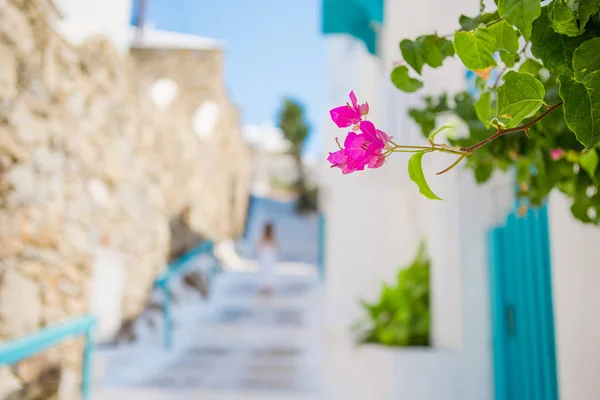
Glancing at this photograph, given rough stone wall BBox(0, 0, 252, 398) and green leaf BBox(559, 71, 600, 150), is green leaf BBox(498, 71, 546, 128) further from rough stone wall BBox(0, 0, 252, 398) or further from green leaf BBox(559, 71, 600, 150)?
rough stone wall BBox(0, 0, 252, 398)

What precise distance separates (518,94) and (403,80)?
10.9 inches

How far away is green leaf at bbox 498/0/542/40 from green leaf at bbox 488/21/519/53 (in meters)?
0.10

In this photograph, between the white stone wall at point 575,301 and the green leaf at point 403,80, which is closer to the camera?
the green leaf at point 403,80

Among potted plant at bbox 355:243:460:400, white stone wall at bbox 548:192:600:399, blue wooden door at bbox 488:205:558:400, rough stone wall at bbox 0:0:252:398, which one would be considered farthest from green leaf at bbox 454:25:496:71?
rough stone wall at bbox 0:0:252:398

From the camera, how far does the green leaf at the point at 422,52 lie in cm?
85

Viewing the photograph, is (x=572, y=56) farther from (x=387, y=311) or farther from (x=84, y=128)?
(x=84, y=128)

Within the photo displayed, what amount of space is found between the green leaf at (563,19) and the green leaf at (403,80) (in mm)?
281

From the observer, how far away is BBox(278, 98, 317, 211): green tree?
15.1 m

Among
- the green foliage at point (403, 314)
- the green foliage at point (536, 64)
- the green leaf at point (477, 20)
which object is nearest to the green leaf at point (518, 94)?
the green foliage at point (536, 64)

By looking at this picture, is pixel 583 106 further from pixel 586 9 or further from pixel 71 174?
pixel 71 174

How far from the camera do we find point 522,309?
6.89ft

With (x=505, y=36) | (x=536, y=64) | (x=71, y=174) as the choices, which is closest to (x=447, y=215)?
(x=536, y=64)

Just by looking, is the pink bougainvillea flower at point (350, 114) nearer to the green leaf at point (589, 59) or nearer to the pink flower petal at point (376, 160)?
the pink flower petal at point (376, 160)

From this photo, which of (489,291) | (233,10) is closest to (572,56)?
(489,291)
